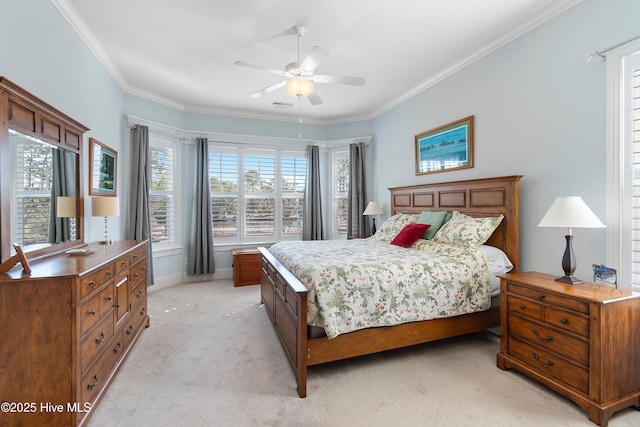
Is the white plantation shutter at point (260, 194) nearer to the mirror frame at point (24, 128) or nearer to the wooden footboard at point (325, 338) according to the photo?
the wooden footboard at point (325, 338)

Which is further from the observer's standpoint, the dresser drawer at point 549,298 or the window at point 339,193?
the window at point 339,193

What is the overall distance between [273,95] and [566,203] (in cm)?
399

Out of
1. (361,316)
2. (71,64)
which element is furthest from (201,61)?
(361,316)

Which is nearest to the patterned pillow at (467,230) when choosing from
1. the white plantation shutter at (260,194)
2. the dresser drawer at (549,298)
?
the dresser drawer at (549,298)

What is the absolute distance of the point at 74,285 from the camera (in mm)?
1639

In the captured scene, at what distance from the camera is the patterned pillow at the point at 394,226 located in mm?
4027

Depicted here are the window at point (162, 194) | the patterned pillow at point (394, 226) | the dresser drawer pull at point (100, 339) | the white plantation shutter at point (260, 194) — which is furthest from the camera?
the white plantation shutter at point (260, 194)

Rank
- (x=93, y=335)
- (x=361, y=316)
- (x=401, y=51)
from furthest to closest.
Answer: (x=401, y=51), (x=361, y=316), (x=93, y=335)

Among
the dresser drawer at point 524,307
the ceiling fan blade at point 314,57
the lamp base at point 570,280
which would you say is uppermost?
the ceiling fan blade at point 314,57

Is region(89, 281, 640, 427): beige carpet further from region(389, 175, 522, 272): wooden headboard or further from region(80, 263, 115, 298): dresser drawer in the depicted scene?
region(389, 175, 522, 272): wooden headboard

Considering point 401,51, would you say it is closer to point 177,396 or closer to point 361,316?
point 361,316

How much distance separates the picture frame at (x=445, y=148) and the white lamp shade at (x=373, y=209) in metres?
1.00

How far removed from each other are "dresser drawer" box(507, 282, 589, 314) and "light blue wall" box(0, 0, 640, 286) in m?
0.63

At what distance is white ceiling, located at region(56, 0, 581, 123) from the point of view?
101 inches
